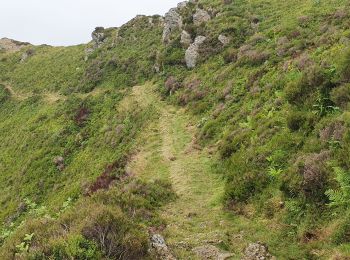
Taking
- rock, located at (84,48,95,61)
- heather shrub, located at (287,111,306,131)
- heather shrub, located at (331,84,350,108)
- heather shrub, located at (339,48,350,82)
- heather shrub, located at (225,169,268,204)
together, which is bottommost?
heather shrub, located at (225,169,268,204)

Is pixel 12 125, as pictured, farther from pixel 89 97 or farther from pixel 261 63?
pixel 261 63

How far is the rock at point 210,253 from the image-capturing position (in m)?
11.2

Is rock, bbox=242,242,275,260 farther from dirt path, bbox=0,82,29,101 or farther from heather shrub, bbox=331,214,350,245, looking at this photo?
dirt path, bbox=0,82,29,101

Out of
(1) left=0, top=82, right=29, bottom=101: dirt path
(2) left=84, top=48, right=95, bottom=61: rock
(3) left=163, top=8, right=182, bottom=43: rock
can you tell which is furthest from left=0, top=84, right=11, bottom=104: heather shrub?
(3) left=163, top=8, right=182, bottom=43: rock

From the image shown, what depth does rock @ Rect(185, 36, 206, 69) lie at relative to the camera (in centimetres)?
3653

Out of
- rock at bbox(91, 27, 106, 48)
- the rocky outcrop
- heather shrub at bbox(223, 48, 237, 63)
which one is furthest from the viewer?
the rocky outcrop

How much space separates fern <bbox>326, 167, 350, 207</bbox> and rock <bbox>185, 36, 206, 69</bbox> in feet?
86.8

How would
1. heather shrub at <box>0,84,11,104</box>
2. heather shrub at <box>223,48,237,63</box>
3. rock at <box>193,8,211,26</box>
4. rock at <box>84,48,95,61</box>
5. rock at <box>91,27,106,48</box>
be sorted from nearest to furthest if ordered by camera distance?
heather shrub at <box>223,48,237,63</box>, rock at <box>193,8,211,26</box>, heather shrub at <box>0,84,11,104</box>, rock at <box>84,48,95,61</box>, rock at <box>91,27,106,48</box>

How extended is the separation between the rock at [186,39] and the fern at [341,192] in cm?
3038

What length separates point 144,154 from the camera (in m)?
23.4

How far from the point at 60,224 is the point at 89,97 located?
1239 inches

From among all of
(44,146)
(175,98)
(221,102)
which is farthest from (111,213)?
(44,146)

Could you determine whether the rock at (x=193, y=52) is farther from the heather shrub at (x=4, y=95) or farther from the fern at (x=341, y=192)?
the heather shrub at (x=4, y=95)

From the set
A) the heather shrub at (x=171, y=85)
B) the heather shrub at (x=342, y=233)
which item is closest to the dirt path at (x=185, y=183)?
the heather shrub at (x=342, y=233)
